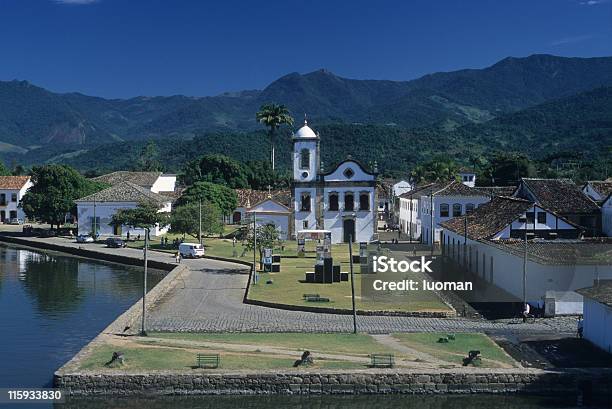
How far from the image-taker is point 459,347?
25.8 m

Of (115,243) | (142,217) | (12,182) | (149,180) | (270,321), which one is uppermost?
(149,180)

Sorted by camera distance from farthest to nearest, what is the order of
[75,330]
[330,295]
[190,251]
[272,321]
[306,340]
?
[190,251], [330,295], [75,330], [272,321], [306,340]

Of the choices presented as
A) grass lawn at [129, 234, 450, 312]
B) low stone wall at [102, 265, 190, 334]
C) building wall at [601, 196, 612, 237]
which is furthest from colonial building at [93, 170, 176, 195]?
building wall at [601, 196, 612, 237]

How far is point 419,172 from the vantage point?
108000 millimetres

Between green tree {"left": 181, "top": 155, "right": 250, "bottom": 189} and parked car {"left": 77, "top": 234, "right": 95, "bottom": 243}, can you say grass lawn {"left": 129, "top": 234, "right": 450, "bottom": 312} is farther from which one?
green tree {"left": 181, "top": 155, "right": 250, "bottom": 189}

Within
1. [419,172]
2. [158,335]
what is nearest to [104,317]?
[158,335]

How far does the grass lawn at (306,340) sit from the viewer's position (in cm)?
2542

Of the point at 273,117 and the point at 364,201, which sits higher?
the point at 273,117

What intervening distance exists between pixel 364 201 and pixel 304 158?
6323 millimetres

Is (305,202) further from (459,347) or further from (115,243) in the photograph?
(459,347)

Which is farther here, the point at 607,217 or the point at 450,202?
the point at 450,202

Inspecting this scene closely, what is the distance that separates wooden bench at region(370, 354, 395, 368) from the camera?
23.3 meters

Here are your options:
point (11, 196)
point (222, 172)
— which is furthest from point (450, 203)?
point (11, 196)

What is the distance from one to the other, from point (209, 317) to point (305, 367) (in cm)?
943
